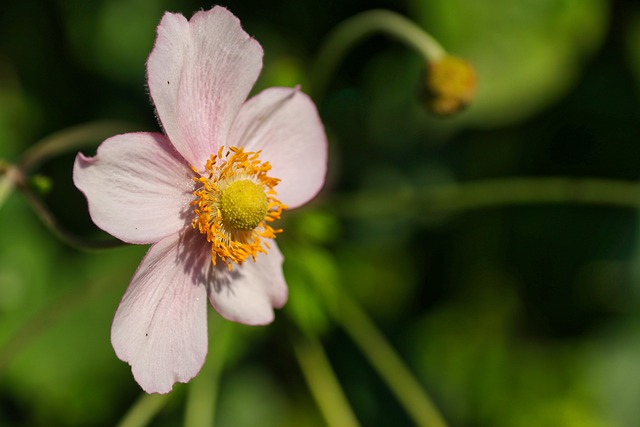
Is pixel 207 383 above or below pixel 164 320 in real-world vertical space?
above

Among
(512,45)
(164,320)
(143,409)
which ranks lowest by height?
(143,409)

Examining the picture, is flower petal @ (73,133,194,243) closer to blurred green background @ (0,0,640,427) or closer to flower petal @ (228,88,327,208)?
flower petal @ (228,88,327,208)

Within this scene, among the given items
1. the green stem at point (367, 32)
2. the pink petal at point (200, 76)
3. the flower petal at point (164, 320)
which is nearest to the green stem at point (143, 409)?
the flower petal at point (164, 320)

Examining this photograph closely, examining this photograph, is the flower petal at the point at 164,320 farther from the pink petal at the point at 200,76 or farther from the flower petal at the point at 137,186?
the pink petal at the point at 200,76

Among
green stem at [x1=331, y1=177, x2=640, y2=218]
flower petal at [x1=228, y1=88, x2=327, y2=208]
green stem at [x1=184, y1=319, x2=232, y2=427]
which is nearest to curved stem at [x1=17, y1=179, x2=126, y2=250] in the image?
flower petal at [x1=228, y1=88, x2=327, y2=208]

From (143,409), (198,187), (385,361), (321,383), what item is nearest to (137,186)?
(198,187)

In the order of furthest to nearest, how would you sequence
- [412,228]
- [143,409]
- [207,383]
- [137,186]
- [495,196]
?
1. [412,228]
2. [495,196]
3. [207,383]
4. [143,409]
5. [137,186]

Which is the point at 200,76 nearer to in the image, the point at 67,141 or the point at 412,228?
the point at 67,141

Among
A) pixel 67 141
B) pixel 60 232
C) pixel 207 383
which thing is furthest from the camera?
pixel 207 383

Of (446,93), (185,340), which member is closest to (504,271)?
(446,93)
